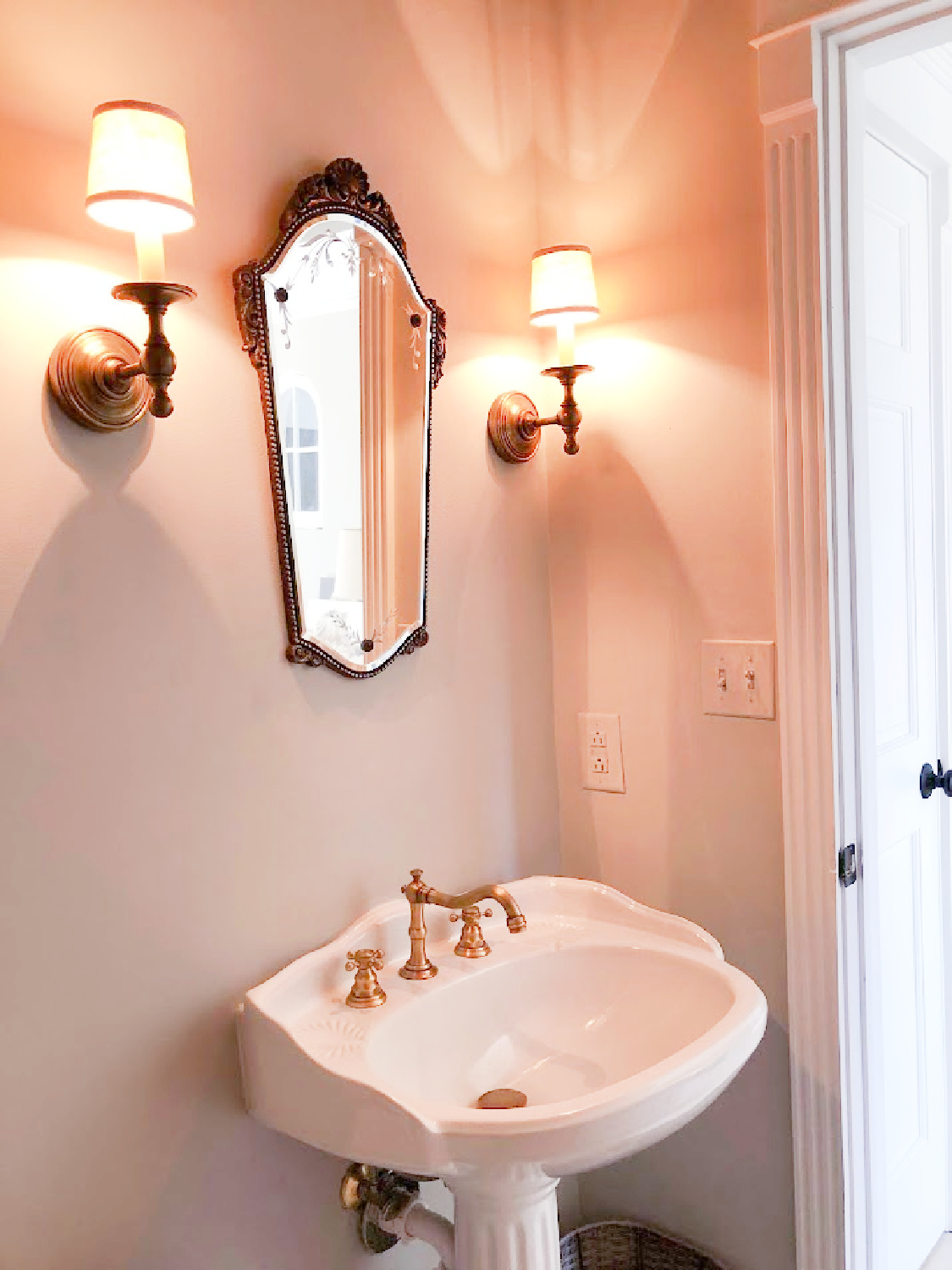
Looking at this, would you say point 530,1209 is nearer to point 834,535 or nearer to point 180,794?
point 180,794

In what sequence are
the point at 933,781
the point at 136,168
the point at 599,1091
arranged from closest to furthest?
the point at 136,168 → the point at 599,1091 → the point at 933,781

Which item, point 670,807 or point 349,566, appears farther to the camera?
point 670,807

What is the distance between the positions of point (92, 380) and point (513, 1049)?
106cm

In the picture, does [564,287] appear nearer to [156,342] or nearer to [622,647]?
[622,647]

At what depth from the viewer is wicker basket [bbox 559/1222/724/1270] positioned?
72.8 inches

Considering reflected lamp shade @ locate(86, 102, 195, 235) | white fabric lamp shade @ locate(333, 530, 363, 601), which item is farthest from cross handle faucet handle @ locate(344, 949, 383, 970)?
reflected lamp shade @ locate(86, 102, 195, 235)

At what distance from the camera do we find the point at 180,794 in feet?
4.41

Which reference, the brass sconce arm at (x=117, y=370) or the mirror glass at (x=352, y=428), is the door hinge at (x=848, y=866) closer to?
the mirror glass at (x=352, y=428)

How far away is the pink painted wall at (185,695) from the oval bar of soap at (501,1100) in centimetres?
23

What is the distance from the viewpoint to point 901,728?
1996mm

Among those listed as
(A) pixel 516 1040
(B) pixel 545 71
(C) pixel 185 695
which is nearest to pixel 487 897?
(A) pixel 516 1040

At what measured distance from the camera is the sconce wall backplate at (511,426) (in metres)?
1.81

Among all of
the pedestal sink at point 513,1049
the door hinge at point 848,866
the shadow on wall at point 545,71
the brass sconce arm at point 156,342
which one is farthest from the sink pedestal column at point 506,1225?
the shadow on wall at point 545,71

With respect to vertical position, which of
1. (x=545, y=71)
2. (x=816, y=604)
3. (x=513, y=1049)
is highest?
(x=545, y=71)
